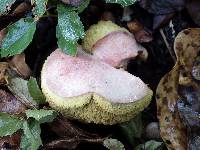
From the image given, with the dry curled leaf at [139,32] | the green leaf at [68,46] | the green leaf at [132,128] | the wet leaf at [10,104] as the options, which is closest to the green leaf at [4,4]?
the green leaf at [68,46]

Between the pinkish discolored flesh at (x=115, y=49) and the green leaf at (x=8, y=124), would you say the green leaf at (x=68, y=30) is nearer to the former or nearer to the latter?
the pinkish discolored flesh at (x=115, y=49)

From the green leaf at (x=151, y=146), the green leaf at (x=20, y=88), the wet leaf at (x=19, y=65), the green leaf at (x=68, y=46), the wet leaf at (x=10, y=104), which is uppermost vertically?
the green leaf at (x=68, y=46)

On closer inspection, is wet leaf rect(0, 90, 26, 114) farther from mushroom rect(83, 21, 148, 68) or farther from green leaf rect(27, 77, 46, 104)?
mushroom rect(83, 21, 148, 68)

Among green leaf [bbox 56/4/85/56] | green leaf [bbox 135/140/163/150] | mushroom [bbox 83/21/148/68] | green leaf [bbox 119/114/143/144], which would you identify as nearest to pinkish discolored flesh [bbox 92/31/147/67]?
mushroom [bbox 83/21/148/68]

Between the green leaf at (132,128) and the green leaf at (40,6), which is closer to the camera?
the green leaf at (40,6)

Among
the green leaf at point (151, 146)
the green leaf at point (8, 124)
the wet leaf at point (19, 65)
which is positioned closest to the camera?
the green leaf at point (8, 124)

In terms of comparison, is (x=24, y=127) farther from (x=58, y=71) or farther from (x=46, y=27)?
(x=46, y=27)

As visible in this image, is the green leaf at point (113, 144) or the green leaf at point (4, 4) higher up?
the green leaf at point (4, 4)

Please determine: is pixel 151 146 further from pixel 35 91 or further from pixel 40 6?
pixel 40 6
